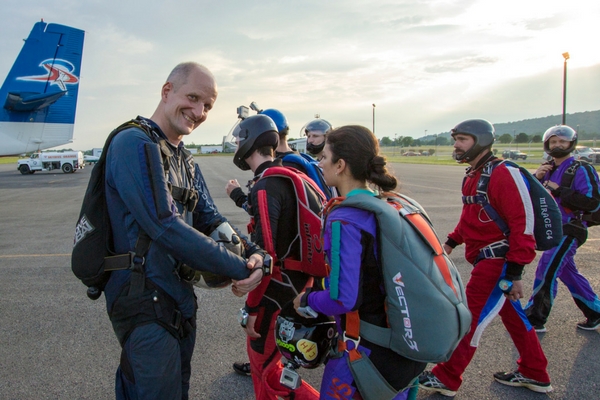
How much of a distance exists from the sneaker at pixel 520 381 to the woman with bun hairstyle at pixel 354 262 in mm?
1616

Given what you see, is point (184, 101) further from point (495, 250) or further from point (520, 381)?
point (520, 381)

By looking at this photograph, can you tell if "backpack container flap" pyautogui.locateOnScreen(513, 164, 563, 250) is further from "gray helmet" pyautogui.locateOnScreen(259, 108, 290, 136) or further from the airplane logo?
the airplane logo

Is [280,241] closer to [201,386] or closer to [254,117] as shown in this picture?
[254,117]

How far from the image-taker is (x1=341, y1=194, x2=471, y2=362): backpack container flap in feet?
5.53

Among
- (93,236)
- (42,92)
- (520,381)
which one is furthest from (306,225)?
(42,92)

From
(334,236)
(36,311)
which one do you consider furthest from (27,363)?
(334,236)

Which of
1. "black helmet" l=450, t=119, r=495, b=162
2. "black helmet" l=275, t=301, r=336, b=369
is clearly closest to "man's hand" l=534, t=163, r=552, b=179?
"black helmet" l=450, t=119, r=495, b=162

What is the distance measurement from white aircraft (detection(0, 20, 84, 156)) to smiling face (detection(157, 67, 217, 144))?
23745 mm

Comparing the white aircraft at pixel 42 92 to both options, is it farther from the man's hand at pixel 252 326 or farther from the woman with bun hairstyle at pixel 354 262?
the woman with bun hairstyle at pixel 354 262

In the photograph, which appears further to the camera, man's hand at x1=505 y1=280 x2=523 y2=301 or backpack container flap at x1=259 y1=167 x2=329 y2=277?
man's hand at x1=505 y1=280 x2=523 y2=301

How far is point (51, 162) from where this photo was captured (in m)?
33.6

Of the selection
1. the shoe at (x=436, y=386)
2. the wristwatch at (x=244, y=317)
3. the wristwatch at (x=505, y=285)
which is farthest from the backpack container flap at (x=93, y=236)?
the wristwatch at (x=505, y=285)

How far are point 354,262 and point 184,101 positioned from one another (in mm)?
1251

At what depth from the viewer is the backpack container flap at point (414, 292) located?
169 cm
